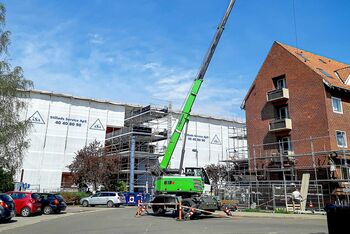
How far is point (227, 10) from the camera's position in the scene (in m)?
24.5

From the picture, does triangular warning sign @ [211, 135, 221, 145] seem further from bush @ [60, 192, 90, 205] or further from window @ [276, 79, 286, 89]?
window @ [276, 79, 286, 89]

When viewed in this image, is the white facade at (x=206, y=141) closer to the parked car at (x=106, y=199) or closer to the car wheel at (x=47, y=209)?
the parked car at (x=106, y=199)

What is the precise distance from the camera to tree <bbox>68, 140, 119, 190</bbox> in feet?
128

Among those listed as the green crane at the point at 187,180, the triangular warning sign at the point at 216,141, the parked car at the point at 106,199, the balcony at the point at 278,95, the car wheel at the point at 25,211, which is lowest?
the car wheel at the point at 25,211

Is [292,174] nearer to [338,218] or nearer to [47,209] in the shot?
[47,209]

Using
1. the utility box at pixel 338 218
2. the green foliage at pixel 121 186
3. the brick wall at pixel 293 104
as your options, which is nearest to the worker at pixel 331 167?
the brick wall at pixel 293 104

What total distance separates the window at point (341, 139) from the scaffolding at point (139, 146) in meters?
25.0

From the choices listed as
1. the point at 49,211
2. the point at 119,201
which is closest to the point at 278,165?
the point at 119,201

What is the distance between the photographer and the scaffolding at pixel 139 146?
1786 inches

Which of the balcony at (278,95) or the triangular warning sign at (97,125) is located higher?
the triangular warning sign at (97,125)

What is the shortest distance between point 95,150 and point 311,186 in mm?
26051

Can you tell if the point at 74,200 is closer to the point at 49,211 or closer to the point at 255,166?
the point at 49,211

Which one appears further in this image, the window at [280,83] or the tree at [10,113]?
Result: the window at [280,83]

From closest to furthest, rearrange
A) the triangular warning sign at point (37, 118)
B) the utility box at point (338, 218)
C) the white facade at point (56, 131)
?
the utility box at point (338, 218)
the white facade at point (56, 131)
the triangular warning sign at point (37, 118)
